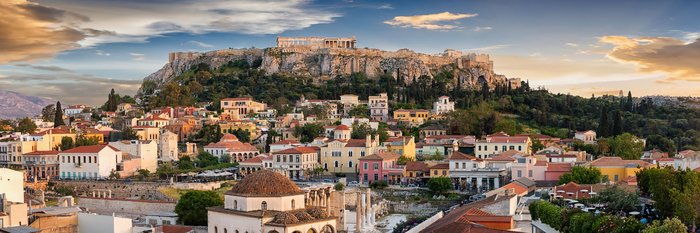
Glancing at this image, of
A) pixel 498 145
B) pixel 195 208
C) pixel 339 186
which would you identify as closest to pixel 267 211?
pixel 195 208

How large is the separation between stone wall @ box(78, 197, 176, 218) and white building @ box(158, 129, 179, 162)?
16285 mm

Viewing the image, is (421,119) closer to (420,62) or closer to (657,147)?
(657,147)

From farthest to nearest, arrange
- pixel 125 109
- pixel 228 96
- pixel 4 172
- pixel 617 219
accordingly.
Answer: pixel 228 96 < pixel 125 109 < pixel 4 172 < pixel 617 219

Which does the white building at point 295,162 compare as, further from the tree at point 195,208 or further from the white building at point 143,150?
the tree at point 195,208

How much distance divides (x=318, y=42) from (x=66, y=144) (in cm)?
4415

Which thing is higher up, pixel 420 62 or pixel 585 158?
pixel 420 62

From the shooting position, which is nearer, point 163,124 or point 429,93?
point 163,124

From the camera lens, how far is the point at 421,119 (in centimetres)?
6750

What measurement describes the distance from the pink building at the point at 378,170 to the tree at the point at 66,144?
18830mm

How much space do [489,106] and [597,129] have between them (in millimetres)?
9861

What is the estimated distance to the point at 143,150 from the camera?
52.2m

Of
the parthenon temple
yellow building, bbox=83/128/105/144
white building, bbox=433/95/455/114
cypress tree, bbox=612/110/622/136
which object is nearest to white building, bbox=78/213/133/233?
yellow building, bbox=83/128/105/144

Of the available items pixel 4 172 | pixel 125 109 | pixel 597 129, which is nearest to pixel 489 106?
pixel 597 129

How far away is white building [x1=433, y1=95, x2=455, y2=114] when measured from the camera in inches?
2758
